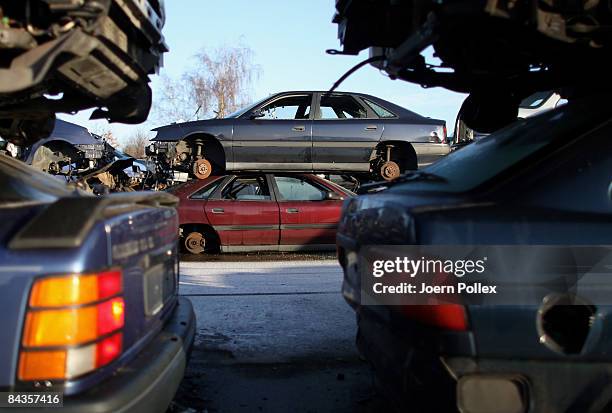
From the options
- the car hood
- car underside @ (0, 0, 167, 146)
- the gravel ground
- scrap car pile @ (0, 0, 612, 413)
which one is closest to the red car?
the gravel ground

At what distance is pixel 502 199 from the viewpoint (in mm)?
2096

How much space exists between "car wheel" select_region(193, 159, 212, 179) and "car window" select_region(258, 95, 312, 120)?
133 centimetres

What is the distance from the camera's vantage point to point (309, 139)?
8.98 m

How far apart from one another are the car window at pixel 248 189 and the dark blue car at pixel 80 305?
5.99 m

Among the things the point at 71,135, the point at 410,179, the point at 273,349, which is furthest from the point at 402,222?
the point at 71,135

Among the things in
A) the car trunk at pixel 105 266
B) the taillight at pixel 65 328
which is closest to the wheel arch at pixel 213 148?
the car trunk at pixel 105 266

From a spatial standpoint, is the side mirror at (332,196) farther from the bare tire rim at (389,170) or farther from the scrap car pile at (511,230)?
the scrap car pile at (511,230)

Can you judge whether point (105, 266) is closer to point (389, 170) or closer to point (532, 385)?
point (532, 385)

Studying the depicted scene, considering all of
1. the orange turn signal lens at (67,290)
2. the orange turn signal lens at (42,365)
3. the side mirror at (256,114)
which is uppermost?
the side mirror at (256,114)

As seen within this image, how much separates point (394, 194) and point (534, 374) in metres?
1.08

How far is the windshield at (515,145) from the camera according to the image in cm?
226

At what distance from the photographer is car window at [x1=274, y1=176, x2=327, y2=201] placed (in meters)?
8.44

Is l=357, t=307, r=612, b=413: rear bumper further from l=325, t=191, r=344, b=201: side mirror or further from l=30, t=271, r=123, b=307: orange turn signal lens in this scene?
l=325, t=191, r=344, b=201: side mirror

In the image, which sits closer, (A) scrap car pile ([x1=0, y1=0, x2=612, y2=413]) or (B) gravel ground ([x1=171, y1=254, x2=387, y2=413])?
(A) scrap car pile ([x1=0, y1=0, x2=612, y2=413])
